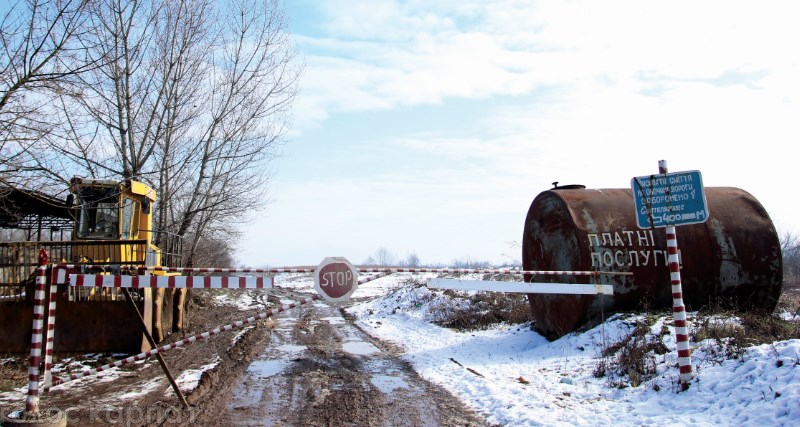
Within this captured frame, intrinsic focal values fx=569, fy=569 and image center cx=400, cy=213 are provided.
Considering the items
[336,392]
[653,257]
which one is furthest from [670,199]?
[336,392]

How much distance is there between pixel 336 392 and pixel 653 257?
19.9 ft

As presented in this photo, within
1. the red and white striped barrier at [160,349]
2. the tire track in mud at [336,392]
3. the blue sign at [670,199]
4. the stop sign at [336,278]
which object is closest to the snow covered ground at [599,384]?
the tire track in mud at [336,392]

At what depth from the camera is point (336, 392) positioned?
7496 millimetres

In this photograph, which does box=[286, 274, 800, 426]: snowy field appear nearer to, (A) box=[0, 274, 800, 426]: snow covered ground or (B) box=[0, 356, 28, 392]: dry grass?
(A) box=[0, 274, 800, 426]: snow covered ground

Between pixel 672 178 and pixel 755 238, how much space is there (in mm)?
4569

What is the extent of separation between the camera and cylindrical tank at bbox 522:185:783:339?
979cm

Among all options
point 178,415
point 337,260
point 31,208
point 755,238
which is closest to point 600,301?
point 755,238

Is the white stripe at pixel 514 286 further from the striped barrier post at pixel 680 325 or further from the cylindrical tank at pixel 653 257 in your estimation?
the striped barrier post at pixel 680 325

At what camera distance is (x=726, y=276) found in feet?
32.8

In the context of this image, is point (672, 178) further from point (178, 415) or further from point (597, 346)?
point (178, 415)

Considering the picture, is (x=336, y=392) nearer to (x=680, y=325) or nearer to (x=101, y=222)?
(x=680, y=325)

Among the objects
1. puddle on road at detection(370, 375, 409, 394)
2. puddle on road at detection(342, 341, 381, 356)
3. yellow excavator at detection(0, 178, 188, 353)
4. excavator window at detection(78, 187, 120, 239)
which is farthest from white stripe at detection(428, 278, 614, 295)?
excavator window at detection(78, 187, 120, 239)

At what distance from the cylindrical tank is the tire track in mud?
11.4 feet

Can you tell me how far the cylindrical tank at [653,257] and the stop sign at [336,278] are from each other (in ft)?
14.5
